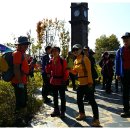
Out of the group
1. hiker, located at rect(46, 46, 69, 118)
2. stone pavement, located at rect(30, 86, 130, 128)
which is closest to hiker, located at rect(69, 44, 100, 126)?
stone pavement, located at rect(30, 86, 130, 128)

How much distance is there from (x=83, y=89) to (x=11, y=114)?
66.9 inches

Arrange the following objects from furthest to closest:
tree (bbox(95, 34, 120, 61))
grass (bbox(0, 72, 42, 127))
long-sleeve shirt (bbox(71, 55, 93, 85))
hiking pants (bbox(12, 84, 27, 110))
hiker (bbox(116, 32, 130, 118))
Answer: tree (bbox(95, 34, 120, 61))
hiker (bbox(116, 32, 130, 118))
long-sleeve shirt (bbox(71, 55, 93, 85))
grass (bbox(0, 72, 42, 127))
hiking pants (bbox(12, 84, 27, 110))

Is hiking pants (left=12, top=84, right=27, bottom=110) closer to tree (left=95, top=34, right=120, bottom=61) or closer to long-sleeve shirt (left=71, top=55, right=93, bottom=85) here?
long-sleeve shirt (left=71, top=55, right=93, bottom=85)

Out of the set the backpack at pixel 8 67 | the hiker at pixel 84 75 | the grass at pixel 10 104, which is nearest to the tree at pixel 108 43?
the grass at pixel 10 104

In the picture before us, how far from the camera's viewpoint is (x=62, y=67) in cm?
920

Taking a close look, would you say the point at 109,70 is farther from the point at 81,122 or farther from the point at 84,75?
the point at 84,75

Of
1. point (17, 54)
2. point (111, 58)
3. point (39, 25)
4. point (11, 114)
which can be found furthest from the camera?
point (39, 25)

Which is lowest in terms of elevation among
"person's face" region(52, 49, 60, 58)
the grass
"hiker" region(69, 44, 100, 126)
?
the grass

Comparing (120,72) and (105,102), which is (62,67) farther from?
(105,102)

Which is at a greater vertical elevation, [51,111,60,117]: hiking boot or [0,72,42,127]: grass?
[0,72,42,127]: grass

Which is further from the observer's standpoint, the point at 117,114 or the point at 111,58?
the point at 111,58

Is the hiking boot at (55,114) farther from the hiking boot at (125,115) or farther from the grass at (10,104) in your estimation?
the hiking boot at (125,115)

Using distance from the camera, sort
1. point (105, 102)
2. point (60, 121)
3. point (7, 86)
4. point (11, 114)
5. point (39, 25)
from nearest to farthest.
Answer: point (11, 114)
point (60, 121)
point (7, 86)
point (105, 102)
point (39, 25)

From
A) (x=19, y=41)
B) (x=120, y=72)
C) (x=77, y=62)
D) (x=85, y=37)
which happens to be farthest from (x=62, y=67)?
(x=85, y=37)
